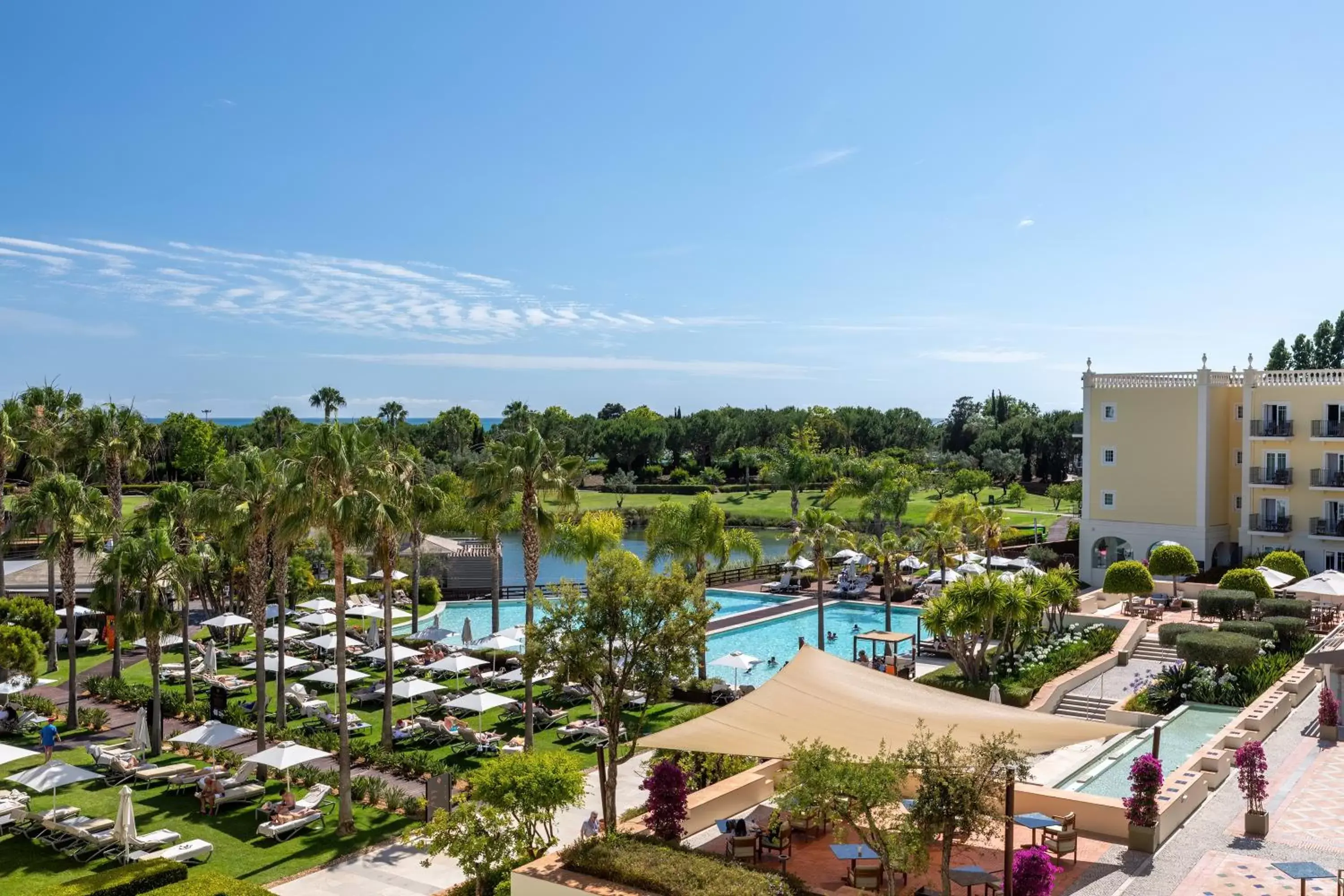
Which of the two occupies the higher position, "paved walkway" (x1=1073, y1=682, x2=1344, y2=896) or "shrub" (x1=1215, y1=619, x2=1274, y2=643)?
"shrub" (x1=1215, y1=619, x2=1274, y2=643)

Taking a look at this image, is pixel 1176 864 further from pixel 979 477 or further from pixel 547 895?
pixel 979 477

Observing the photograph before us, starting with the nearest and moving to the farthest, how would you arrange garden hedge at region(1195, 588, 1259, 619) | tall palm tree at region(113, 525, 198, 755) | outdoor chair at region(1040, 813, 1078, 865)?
outdoor chair at region(1040, 813, 1078, 865) → tall palm tree at region(113, 525, 198, 755) → garden hedge at region(1195, 588, 1259, 619)

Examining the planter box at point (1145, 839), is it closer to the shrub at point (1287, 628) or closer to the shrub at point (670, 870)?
the shrub at point (670, 870)

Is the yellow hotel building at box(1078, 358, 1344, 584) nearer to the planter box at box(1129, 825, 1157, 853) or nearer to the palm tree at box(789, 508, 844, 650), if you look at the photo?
the palm tree at box(789, 508, 844, 650)

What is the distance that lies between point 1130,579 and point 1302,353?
49.0 m

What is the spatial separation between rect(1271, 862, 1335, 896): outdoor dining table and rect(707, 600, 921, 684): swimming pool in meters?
20.7

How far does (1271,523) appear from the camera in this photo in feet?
146

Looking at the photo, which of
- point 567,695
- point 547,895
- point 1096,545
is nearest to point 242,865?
point 547,895

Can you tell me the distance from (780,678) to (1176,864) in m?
6.83

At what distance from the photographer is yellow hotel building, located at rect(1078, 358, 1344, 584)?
143ft

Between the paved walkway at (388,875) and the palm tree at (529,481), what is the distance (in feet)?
17.4

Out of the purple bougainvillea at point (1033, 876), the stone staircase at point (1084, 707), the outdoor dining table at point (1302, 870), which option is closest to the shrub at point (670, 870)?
the purple bougainvillea at point (1033, 876)

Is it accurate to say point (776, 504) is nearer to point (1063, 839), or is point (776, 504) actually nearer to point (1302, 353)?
point (1302, 353)

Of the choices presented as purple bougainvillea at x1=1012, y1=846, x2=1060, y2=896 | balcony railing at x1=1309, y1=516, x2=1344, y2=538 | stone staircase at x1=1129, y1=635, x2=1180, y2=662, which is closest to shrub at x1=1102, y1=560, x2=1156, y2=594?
stone staircase at x1=1129, y1=635, x2=1180, y2=662
